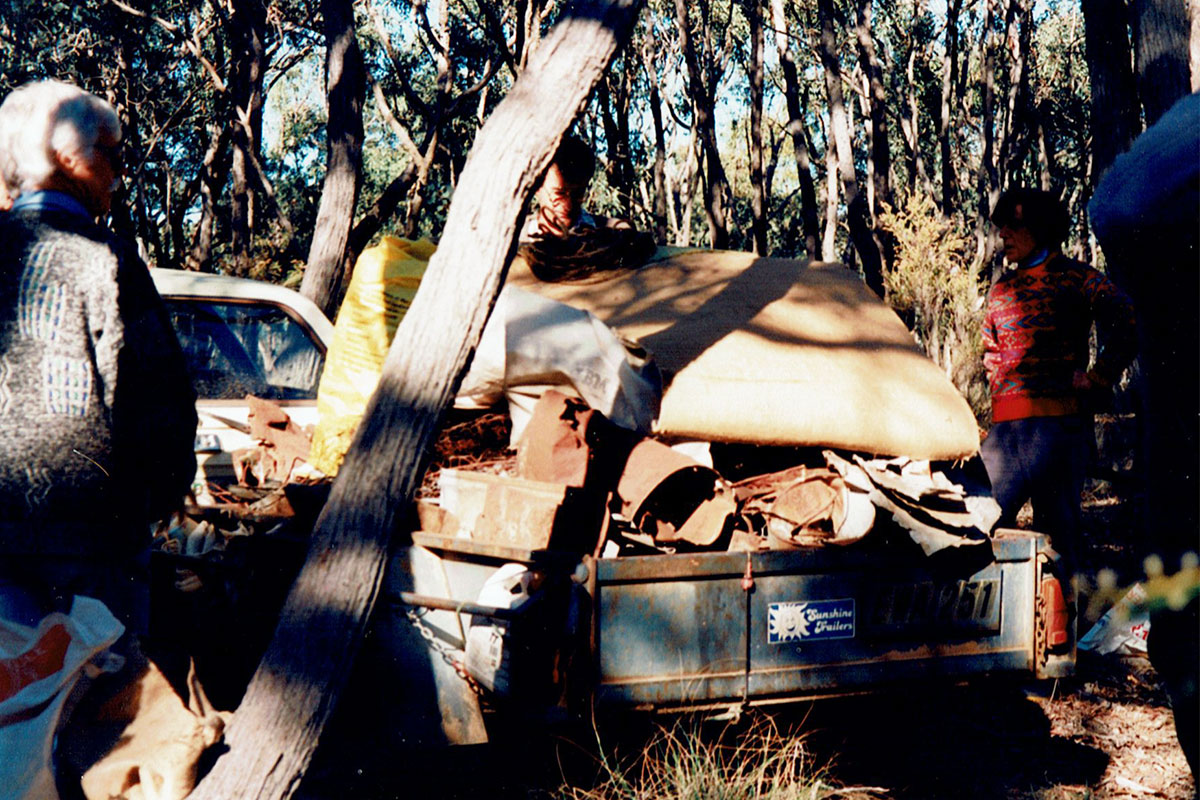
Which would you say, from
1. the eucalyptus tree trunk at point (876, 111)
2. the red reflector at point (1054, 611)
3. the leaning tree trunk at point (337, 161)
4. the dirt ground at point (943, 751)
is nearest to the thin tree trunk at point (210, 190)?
the eucalyptus tree trunk at point (876, 111)

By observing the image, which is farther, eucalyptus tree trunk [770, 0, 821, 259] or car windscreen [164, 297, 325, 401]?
eucalyptus tree trunk [770, 0, 821, 259]

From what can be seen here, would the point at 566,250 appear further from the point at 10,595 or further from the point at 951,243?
the point at 951,243

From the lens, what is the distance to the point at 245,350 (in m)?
5.19

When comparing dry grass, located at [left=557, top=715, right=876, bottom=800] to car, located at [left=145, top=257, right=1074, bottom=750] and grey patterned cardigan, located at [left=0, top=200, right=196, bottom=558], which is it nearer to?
car, located at [left=145, top=257, right=1074, bottom=750]

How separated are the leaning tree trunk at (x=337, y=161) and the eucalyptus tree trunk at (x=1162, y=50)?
5515 millimetres

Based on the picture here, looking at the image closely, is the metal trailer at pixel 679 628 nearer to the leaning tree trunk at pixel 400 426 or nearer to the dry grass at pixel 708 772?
the dry grass at pixel 708 772

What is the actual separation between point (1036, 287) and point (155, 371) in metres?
3.60

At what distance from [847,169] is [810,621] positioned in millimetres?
13479

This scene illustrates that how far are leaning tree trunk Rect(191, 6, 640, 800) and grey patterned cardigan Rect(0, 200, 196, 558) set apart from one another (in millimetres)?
537

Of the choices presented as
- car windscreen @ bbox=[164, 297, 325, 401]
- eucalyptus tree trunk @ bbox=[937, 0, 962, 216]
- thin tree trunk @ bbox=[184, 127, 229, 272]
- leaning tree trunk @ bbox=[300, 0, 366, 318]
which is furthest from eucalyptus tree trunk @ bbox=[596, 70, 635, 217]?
car windscreen @ bbox=[164, 297, 325, 401]

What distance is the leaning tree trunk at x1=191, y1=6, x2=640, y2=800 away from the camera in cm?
289

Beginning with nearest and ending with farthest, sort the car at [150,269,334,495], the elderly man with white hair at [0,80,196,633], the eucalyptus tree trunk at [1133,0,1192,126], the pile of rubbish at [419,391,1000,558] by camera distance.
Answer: the elderly man with white hair at [0,80,196,633] < the pile of rubbish at [419,391,1000,558] < the car at [150,269,334,495] < the eucalyptus tree trunk at [1133,0,1192,126]

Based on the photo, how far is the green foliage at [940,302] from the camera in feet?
38.6

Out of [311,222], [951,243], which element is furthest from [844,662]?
[311,222]
